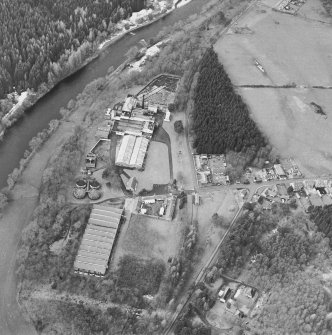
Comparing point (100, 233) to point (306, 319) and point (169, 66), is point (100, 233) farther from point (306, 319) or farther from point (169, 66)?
point (169, 66)

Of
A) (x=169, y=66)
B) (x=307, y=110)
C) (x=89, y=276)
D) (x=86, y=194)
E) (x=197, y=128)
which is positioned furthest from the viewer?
(x=169, y=66)

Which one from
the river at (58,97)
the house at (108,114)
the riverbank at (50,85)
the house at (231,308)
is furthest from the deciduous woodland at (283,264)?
the riverbank at (50,85)

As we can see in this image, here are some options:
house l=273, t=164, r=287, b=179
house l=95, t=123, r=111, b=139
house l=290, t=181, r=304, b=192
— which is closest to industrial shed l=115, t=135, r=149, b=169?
house l=95, t=123, r=111, b=139

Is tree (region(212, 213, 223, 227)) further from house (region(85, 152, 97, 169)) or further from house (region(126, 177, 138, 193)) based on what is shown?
house (region(85, 152, 97, 169))

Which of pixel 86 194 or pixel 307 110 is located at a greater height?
pixel 307 110

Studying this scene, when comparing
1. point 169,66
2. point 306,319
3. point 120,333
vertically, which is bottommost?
point 120,333

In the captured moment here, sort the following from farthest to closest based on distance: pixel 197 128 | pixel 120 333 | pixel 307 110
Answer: pixel 307 110
pixel 197 128
pixel 120 333


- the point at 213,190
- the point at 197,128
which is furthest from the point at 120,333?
the point at 197,128

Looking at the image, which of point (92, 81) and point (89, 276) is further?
point (92, 81)
